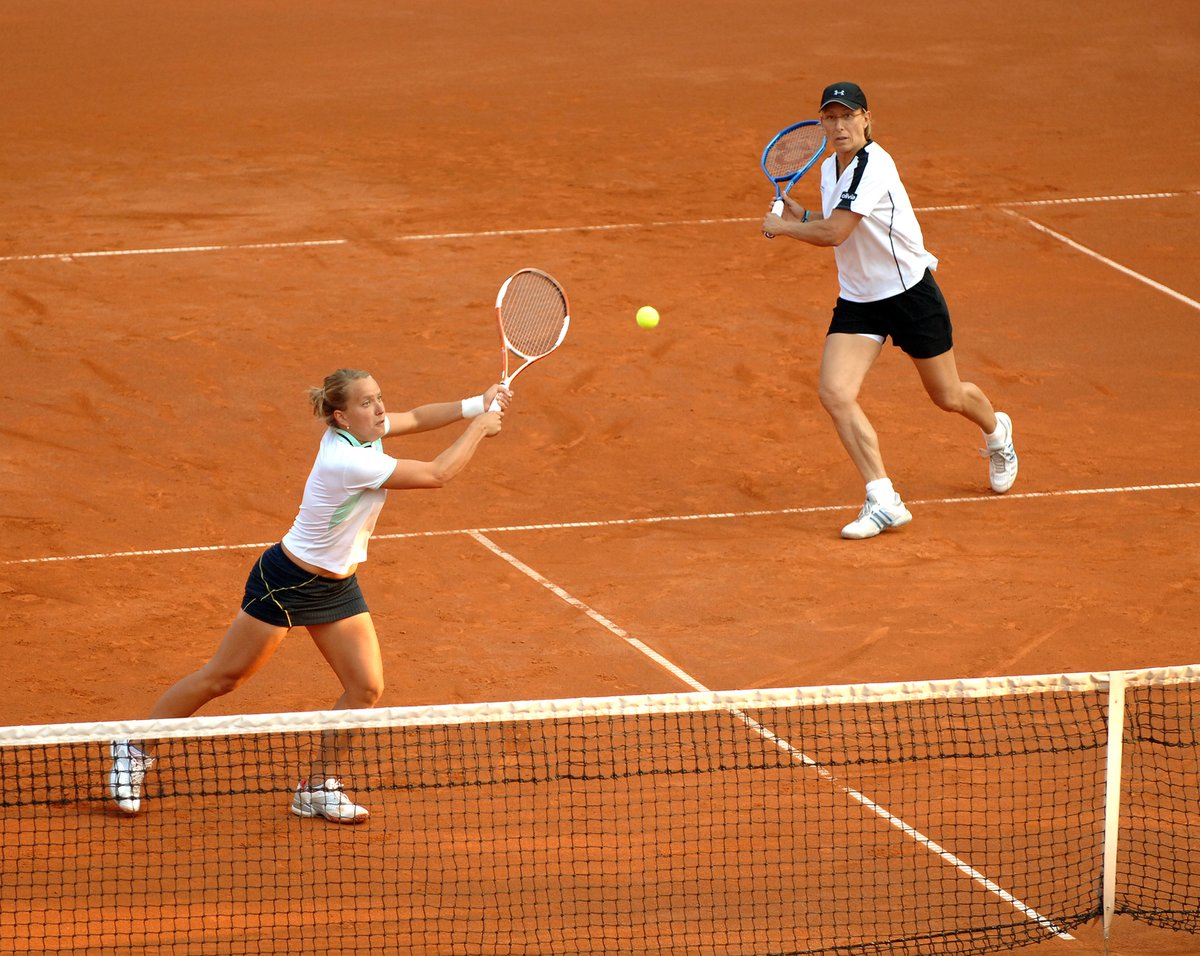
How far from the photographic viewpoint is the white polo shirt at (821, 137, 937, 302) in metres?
8.70

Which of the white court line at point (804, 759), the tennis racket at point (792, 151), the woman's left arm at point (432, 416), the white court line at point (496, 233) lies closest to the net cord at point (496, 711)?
the white court line at point (804, 759)

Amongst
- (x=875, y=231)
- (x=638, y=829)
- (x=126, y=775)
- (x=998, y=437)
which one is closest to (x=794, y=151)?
(x=875, y=231)

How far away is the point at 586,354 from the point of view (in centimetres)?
1180

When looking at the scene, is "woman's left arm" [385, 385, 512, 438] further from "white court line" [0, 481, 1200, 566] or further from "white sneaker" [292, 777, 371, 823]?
"white court line" [0, 481, 1200, 566]

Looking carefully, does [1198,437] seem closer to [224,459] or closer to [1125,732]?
[1125,732]

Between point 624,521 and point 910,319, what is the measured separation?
1.83 m

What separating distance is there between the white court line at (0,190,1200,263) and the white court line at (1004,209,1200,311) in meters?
0.49

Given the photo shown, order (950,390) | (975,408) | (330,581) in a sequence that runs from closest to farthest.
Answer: (330,581) < (950,390) < (975,408)

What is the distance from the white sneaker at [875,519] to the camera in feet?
29.6

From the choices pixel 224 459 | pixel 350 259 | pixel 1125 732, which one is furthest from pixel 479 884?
pixel 350 259

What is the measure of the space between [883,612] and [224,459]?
4052 mm

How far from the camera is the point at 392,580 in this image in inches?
338

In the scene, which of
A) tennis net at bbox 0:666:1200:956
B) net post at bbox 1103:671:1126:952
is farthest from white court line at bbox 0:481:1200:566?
net post at bbox 1103:671:1126:952

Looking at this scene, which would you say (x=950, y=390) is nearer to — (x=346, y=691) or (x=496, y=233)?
(x=346, y=691)
